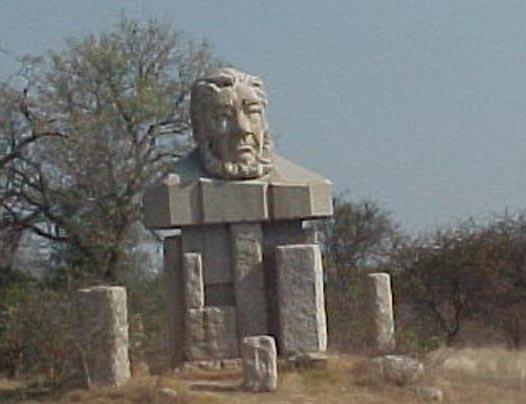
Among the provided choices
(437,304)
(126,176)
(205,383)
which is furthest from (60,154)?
(205,383)

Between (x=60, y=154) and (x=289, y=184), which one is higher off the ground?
(x=60, y=154)

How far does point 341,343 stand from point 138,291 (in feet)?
26.1

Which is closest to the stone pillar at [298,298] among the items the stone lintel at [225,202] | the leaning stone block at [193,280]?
the stone lintel at [225,202]

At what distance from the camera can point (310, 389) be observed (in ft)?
56.5

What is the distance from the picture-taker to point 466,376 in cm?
1898

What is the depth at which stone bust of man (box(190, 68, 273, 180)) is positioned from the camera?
1891cm

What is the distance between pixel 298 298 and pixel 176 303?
174 cm

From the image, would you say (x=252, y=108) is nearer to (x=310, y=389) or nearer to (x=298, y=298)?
(x=298, y=298)

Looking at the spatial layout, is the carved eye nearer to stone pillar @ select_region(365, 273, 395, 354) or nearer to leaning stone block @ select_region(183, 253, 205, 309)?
leaning stone block @ select_region(183, 253, 205, 309)

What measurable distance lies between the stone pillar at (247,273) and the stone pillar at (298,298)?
1.67ft

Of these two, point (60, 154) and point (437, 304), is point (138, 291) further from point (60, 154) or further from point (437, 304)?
point (437, 304)

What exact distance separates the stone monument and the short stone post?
56.3 inches

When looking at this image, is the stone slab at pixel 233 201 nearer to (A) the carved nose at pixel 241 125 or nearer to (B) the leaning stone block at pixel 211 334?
(A) the carved nose at pixel 241 125

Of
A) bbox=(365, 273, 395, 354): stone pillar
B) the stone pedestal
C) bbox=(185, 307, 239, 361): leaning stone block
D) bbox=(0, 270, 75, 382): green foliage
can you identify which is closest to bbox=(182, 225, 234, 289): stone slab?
the stone pedestal
